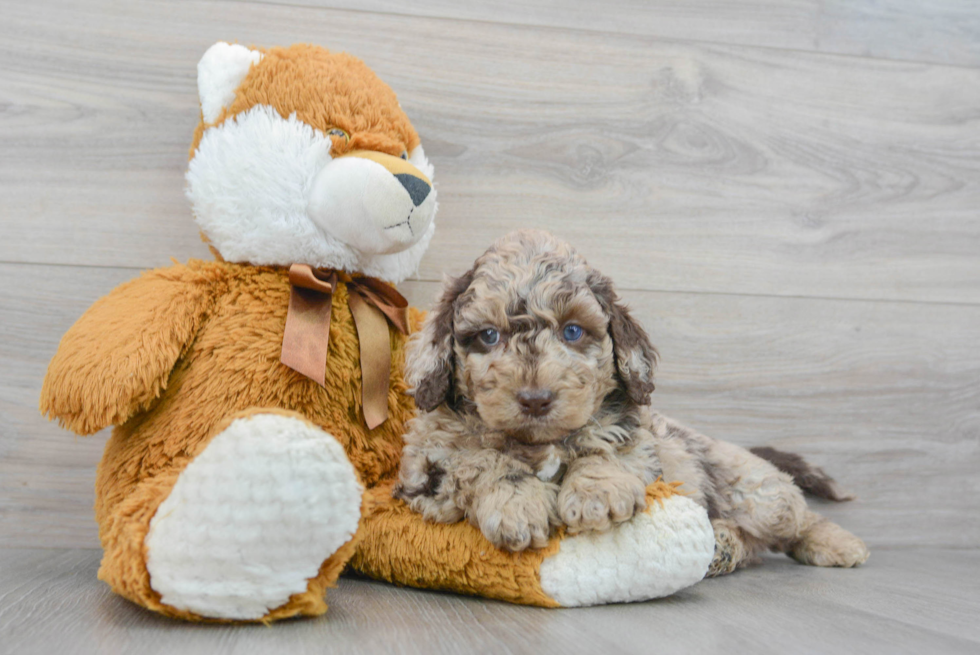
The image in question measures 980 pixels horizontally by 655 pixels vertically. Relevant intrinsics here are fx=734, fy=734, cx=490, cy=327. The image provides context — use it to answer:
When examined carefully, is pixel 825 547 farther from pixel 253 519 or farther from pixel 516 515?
pixel 253 519

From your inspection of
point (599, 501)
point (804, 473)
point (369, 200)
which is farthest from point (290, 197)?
point (804, 473)

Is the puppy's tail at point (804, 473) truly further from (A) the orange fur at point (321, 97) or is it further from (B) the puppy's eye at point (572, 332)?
(A) the orange fur at point (321, 97)

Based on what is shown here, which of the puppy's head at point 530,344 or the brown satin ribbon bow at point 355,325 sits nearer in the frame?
the puppy's head at point 530,344

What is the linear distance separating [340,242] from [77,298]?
857 millimetres

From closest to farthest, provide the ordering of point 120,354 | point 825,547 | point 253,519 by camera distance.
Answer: point 253,519, point 120,354, point 825,547

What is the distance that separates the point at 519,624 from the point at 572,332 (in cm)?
55

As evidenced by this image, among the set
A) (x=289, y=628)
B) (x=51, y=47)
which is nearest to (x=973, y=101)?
(x=289, y=628)

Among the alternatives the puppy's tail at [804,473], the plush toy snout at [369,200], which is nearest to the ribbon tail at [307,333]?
the plush toy snout at [369,200]

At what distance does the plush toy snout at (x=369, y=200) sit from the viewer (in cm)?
153

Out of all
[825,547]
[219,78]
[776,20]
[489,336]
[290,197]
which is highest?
[776,20]

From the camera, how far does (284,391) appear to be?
1.56m

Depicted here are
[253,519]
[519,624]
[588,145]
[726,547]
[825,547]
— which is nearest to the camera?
[253,519]

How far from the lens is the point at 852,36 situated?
2.36m

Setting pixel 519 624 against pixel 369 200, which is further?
pixel 369 200
